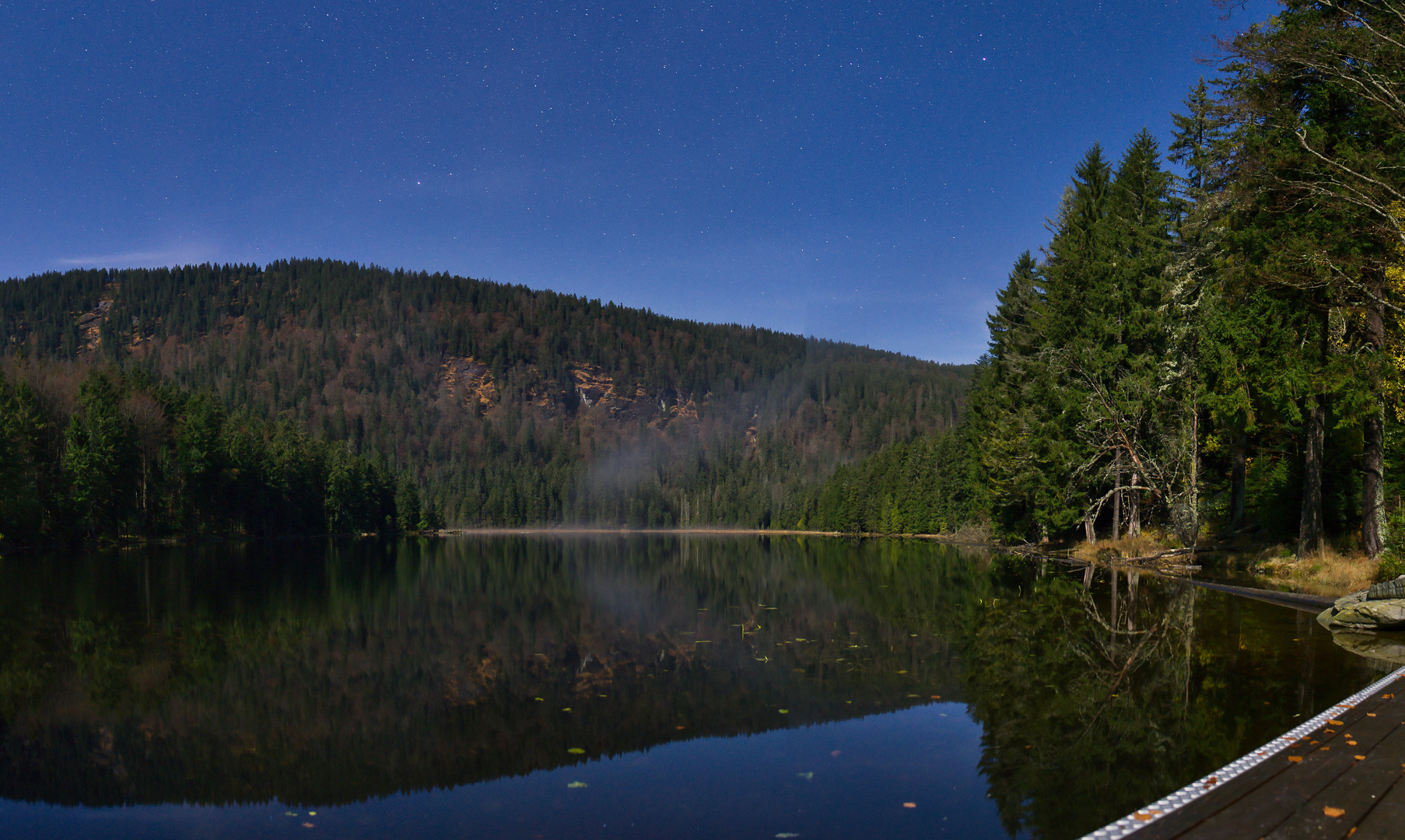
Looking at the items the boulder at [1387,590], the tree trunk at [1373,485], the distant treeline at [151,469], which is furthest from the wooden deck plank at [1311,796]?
the distant treeline at [151,469]

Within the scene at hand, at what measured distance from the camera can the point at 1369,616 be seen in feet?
47.2

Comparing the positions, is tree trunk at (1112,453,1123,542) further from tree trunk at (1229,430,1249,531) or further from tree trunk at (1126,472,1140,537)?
tree trunk at (1229,430,1249,531)

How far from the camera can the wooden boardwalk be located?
5.38m

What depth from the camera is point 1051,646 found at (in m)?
14.2

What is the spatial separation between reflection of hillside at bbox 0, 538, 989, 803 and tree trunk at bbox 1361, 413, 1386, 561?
9.47m

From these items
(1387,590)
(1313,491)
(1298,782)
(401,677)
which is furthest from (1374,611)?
(401,677)

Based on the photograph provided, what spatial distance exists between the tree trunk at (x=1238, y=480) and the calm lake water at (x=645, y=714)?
33.4ft

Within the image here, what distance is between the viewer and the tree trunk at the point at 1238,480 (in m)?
29.2

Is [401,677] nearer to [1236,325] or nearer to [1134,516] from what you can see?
[1236,325]

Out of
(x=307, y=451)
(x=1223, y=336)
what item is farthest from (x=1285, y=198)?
(x=307, y=451)

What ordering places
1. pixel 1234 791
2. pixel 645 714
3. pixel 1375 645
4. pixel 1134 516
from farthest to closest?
pixel 1134 516 → pixel 1375 645 → pixel 645 714 → pixel 1234 791

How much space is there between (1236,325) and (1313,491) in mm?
4962

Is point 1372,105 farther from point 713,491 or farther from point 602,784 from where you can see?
point 713,491

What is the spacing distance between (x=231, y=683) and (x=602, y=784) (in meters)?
7.70
